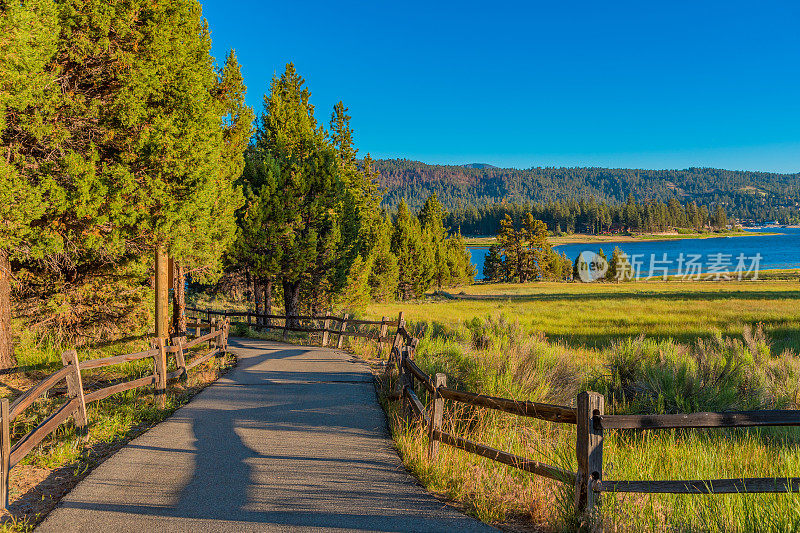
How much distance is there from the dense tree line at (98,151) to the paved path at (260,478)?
6039 mm

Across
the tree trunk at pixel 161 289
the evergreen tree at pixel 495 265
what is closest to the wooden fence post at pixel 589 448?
the tree trunk at pixel 161 289

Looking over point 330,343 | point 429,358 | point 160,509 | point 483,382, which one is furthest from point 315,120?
point 160,509

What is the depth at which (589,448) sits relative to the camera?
13.5ft

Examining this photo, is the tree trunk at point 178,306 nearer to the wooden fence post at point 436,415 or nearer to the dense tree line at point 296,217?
the dense tree line at point 296,217

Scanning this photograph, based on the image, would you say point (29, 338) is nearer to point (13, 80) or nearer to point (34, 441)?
point (13, 80)

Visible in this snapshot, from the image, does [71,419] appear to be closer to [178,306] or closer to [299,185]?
[178,306]

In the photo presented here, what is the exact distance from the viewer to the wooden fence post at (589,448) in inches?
162

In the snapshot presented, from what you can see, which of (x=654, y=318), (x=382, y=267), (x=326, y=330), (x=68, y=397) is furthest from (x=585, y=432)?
(x=382, y=267)

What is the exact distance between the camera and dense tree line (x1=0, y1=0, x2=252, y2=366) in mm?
11062

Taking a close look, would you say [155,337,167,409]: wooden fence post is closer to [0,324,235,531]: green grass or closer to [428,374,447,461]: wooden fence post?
[0,324,235,531]: green grass

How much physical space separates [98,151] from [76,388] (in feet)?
27.1

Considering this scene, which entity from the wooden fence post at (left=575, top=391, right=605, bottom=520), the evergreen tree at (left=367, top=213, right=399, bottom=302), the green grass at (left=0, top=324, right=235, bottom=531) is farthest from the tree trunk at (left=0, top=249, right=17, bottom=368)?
the evergreen tree at (left=367, top=213, right=399, bottom=302)

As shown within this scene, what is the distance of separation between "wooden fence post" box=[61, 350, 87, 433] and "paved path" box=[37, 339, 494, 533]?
969 millimetres

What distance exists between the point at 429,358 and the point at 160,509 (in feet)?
20.0
